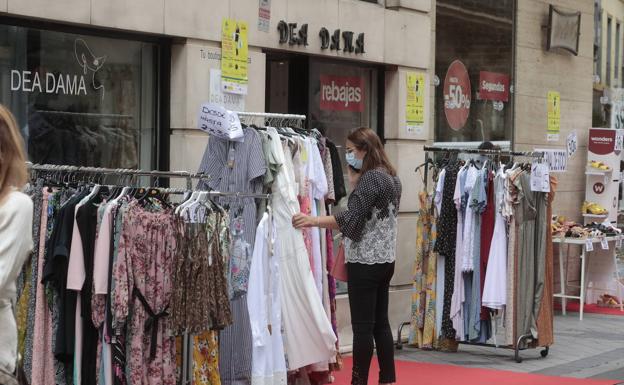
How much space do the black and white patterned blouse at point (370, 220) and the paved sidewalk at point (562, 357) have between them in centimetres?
245

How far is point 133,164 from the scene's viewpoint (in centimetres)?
911

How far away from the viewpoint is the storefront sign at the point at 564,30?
48.5 feet

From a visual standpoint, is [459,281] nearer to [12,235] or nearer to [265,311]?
[265,311]

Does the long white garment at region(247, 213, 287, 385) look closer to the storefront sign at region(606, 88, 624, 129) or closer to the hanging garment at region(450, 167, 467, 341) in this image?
the hanging garment at region(450, 167, 467, 341)

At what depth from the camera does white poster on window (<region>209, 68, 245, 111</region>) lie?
9375 millimetres

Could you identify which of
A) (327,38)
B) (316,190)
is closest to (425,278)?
(327,38)

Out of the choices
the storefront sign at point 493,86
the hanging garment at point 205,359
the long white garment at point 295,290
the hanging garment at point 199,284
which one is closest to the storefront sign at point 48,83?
the long white garment at point 295,290

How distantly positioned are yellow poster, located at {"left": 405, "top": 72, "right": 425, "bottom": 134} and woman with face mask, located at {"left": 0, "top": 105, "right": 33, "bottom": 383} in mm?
7859

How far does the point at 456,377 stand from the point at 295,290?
82.2 inches

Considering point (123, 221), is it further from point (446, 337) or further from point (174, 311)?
point (446, 337)

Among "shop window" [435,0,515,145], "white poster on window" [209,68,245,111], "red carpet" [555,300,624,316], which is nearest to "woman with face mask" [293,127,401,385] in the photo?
"white poster on window" [209,68,245,111]

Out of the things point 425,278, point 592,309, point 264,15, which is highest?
point 264,15

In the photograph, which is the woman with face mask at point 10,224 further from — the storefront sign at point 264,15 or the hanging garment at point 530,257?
the hanging garment at point 530,257

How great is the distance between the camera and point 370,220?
27.1 feet
